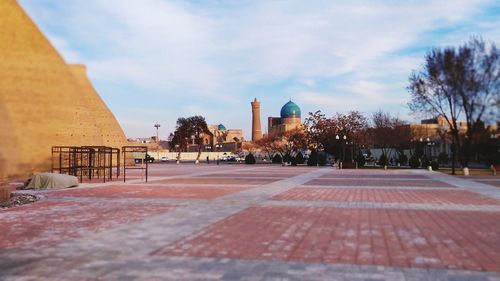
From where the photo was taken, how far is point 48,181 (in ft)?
63.5

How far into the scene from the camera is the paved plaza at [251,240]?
5.95 m

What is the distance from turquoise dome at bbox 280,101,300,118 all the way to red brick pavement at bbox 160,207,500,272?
3898 inches

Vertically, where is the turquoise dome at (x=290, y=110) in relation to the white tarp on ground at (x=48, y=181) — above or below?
above

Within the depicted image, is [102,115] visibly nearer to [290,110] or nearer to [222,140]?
[290,110]

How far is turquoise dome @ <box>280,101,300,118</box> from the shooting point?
11019 cm

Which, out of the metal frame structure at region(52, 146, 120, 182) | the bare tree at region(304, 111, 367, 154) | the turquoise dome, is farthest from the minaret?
the metal frame structure at region(52, 146, 120, 182)

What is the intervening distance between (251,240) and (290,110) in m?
103

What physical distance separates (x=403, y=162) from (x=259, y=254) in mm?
53000

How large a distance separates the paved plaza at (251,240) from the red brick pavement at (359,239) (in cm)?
2

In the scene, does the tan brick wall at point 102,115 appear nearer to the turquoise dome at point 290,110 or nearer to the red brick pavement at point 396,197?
the red brick pavement at point 396,197

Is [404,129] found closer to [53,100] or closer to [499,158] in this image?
[499,158]

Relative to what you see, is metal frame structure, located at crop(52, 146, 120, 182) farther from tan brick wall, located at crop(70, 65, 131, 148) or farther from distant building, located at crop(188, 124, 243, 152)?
distant building, located at crop(188, 124, 243, 152)

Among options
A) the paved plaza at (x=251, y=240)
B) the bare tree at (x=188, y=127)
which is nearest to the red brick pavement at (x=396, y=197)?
the paved plaza at (x=251, y=240)

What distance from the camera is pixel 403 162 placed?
5672cm
